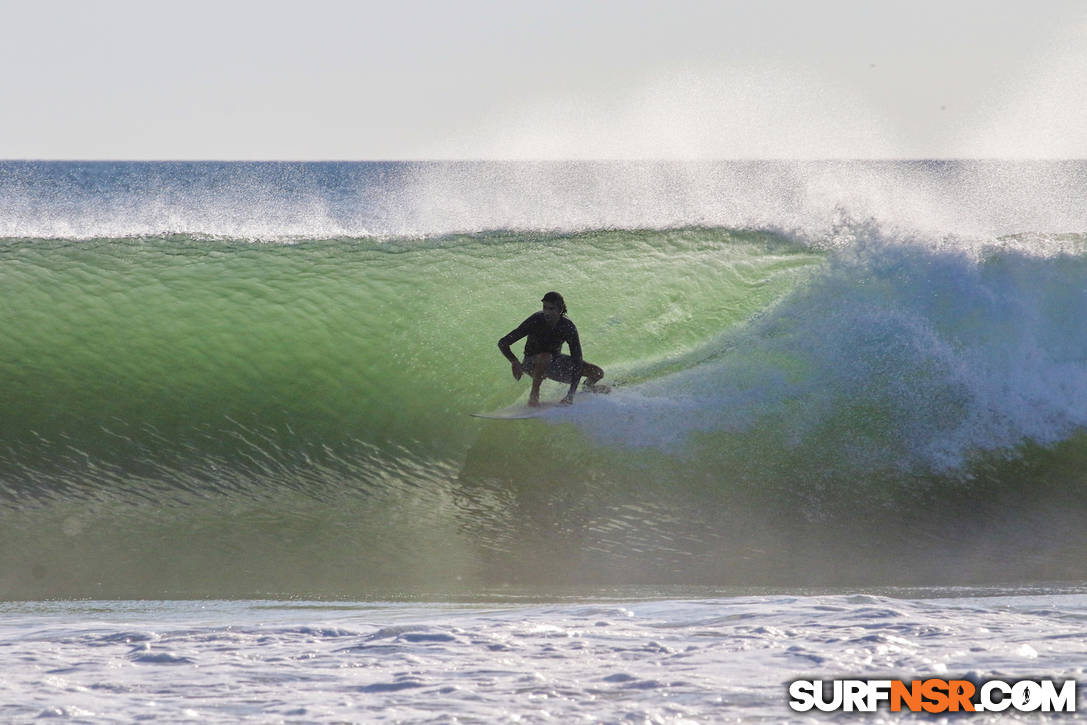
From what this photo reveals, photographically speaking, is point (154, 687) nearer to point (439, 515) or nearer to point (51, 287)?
point (439, 515)

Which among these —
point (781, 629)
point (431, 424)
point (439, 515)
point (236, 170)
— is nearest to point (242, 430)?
point (431, 424)

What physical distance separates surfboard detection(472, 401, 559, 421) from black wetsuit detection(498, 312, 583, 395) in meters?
0.18

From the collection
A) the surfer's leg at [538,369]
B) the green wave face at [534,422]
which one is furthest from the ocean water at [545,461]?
the surfer's leg at [538,369]

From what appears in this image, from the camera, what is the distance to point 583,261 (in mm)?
9633

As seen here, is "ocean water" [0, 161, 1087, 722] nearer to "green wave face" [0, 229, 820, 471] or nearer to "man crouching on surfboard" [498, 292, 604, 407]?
"green wave face" [0, 229, 820, 471]

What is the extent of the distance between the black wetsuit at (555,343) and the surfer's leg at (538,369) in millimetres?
28

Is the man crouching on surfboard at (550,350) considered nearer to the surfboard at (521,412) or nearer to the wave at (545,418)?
the surfboard at (521,412)

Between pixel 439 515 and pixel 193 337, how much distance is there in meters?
3.19

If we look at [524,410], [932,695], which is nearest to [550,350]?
[524,410]

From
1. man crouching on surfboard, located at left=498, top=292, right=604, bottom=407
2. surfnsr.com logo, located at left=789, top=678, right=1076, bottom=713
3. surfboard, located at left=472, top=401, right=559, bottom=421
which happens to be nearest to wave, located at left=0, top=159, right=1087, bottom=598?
surfboard, located at left=472, top=401, right=559, bottom=421

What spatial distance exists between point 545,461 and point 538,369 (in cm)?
59

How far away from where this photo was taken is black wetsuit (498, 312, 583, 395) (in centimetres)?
685

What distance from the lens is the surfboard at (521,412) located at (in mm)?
6922

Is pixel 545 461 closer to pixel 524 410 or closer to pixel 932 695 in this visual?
pixel 524 410
